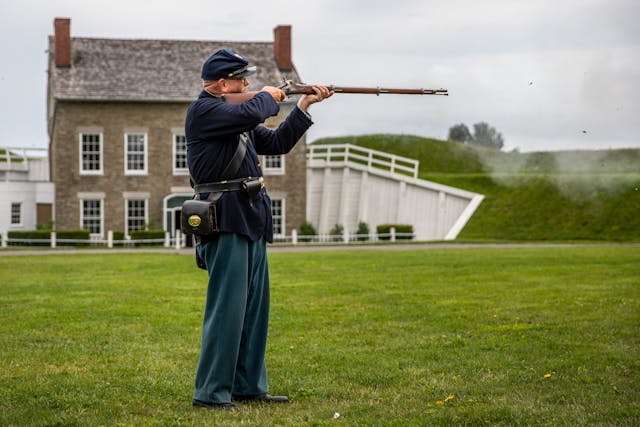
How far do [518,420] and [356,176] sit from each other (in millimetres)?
45739

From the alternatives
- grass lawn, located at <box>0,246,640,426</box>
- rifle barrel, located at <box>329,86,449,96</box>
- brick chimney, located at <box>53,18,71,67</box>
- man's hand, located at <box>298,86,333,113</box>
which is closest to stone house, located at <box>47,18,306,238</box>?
brick chimney, located at <box>53,18,71,67</box>

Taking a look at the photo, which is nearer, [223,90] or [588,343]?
[223,90]

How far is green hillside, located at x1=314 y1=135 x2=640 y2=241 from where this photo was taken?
4450 centimetres

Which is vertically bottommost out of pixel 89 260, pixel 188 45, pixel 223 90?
pixel 89 260

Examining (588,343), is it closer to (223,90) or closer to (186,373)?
(186,373)

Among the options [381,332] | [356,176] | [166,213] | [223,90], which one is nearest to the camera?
[223,90]

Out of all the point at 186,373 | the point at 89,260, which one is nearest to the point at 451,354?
the point at 186,373

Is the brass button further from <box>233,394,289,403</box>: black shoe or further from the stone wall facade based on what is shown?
the stone wall facade

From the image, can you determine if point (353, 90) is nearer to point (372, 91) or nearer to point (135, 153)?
point (372, 91)

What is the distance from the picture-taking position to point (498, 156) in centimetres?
6831

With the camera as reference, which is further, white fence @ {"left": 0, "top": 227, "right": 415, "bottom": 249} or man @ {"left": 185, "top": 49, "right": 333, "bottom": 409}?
white fence @ {"left": 0, "top": 227, "right": 415, "bottom": 249}

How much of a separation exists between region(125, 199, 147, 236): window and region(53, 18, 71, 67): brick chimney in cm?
750

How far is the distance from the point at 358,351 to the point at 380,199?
41.2 m

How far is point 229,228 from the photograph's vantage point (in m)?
7.42
